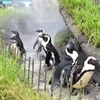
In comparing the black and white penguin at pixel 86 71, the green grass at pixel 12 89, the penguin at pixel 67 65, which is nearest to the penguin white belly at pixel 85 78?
the black and white penguin at pixel 86 71

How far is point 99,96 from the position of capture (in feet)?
10.7

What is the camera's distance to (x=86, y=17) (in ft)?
13.1

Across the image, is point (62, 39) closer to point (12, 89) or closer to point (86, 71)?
point (86, 71)

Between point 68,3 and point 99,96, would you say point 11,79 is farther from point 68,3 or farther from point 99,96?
point 68,3

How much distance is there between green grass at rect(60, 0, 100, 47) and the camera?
12.1 ft

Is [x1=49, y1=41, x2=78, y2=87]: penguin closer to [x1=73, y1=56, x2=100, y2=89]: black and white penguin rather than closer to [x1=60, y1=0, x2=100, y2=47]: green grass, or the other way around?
[x1=73, y1=56, x2=100, y2=89]: black and white penguin

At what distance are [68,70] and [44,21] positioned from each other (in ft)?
16.9

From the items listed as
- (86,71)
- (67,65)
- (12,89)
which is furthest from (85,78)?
(12,89)

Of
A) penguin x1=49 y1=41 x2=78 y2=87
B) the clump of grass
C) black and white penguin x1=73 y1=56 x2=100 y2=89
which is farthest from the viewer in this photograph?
the clump of grass

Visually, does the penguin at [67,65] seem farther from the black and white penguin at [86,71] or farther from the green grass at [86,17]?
the green grass at [86,17]

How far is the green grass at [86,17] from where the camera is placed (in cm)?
370

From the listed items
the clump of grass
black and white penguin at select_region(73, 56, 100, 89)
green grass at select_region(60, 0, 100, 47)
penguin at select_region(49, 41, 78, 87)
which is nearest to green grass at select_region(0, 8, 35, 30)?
the clump of grass

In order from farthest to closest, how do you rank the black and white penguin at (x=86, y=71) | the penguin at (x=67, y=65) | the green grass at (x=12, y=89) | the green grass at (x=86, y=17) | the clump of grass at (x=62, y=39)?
the clump of grass at (x=62, y=39), the green grass at (x=86, y=17), the penguin at (x=67, y=65), the black and white penguin at (x=86, y=71), the green grass at (x=12, y=89)

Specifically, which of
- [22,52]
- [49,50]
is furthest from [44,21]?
[49,50]
